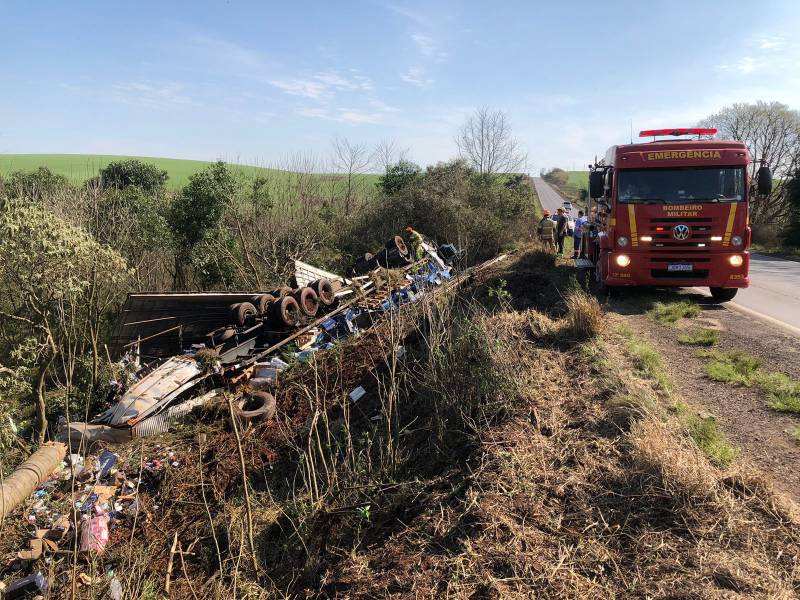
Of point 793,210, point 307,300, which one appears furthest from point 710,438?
point 793,210

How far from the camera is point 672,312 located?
321 inches

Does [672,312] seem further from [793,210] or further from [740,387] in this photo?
[793,210]

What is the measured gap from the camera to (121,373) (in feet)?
31.6

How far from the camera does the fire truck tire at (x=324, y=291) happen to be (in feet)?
36.6

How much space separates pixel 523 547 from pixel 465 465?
1.13m

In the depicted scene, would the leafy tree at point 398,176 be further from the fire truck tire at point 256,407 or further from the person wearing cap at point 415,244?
the fire truck tire at point 256,407

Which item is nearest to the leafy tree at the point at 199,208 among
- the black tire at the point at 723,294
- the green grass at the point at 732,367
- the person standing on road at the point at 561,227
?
the person standing on road at the point at 561,227

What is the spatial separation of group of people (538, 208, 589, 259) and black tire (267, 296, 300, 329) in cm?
718

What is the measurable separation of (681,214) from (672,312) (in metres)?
1.75

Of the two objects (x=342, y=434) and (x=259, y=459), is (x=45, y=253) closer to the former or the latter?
(x=259, y=459)

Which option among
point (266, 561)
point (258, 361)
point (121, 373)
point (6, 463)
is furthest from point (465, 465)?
point (121, 373)

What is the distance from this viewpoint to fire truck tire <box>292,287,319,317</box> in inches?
411

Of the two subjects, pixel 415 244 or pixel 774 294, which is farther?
pixel 415 244

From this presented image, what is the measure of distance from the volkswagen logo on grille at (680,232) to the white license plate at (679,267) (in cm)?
46
